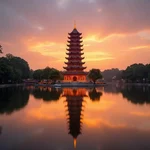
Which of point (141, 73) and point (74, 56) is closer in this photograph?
point (74, 56)

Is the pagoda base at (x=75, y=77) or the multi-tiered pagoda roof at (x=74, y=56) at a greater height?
the multi-tiered pagoda roof at (x=74, y=56)

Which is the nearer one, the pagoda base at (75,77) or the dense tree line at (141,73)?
the pagoda base at (75,77)

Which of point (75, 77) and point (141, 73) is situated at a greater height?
point (141, 73)

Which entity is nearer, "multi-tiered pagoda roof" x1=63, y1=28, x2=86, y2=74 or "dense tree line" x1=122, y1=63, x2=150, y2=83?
"multi-tiered pagoda roof" x1=63, y1=28, x2=86, y2=74

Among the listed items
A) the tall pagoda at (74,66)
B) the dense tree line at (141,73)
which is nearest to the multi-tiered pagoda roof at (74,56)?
the tall pagoda at (74,66)

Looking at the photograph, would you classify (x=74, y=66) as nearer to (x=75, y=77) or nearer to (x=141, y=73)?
(x=75, y=77)

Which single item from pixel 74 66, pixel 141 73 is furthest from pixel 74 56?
pixel 141 73

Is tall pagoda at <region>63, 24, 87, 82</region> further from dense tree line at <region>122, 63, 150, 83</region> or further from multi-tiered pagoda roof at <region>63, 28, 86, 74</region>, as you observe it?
dense tree line at <region>122, 63, 150, 83</region>

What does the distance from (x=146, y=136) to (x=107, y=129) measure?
2218mm

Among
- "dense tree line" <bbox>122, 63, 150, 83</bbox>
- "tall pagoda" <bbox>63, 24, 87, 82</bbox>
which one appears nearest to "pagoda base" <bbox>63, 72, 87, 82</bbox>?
"tall pagoda" <bbox>63, 24, 87, 82</bbox>

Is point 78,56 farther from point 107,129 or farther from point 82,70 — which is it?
point 107,129

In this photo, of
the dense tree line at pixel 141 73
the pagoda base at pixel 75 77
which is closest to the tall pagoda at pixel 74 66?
the pagoda base at pixel 75 77

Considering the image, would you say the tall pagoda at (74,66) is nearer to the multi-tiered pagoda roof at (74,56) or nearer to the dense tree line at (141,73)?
the multi-tiered pagoda roof at (74,56)

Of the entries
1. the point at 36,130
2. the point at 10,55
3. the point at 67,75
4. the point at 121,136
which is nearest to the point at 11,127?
the point at 36,130
